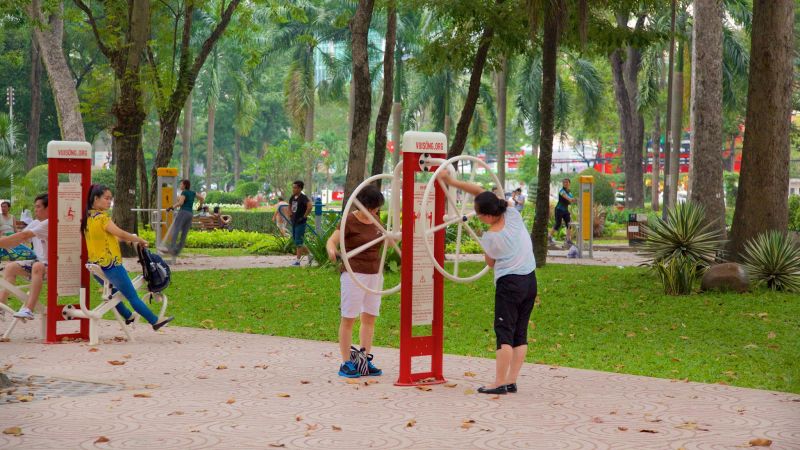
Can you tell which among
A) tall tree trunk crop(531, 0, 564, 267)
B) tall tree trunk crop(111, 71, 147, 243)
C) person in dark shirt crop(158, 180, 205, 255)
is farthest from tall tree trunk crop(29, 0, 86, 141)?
tall tree trunk crop(531, 0, 564, 267)

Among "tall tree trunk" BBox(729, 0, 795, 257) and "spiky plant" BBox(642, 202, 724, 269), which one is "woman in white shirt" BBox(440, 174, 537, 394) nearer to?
"spiky plant" BBox(642, 202, 724, 269)

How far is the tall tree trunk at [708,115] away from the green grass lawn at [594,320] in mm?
2059

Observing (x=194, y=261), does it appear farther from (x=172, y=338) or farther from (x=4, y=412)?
(x=4, y=412)

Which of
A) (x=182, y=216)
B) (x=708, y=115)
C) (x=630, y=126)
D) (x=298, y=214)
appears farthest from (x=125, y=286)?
(x=630, y=126)

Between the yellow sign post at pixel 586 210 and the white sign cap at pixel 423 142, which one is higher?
the white sign cap at pixel 423 142

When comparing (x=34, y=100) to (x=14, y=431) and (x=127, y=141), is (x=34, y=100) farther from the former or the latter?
(x=14, y=431)

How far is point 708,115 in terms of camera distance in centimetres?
2073

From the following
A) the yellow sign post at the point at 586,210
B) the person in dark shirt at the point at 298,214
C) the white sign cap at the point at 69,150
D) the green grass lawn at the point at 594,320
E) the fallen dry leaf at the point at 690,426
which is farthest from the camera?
the yellow sign post at the point at 586,210

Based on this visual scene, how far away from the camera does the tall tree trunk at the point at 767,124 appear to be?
54.0ft

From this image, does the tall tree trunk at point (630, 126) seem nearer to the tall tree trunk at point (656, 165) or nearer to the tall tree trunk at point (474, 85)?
the tall tree trunk at point (656, 165)

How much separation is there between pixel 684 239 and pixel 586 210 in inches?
349

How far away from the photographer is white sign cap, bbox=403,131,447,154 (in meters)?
8.93

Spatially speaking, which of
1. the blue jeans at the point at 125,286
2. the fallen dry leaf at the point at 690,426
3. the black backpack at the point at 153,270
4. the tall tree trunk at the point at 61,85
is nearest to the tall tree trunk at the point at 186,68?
the tall tree trunk at the point at 61,85

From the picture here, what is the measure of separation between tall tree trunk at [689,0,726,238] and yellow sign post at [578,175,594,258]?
3706mm
